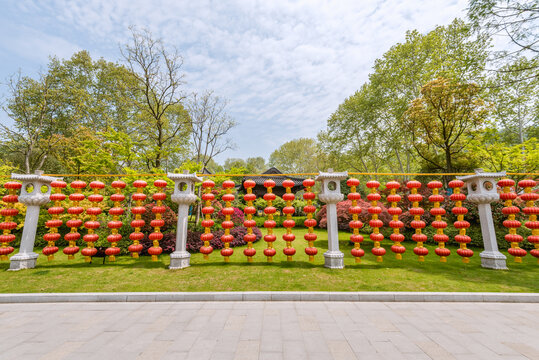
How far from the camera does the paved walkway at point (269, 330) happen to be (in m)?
2.65

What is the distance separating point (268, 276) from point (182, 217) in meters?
3.20

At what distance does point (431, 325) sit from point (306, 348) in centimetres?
231

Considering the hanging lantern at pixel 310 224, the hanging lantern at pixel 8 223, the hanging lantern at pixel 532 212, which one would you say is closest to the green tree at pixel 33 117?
the hanging lantern at pixel 8 223

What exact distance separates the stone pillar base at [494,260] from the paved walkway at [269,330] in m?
2.09

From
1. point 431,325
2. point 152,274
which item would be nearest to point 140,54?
point 152,274

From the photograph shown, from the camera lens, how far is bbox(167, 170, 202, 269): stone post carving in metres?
6.04

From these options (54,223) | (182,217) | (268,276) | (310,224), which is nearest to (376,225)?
(310,224)

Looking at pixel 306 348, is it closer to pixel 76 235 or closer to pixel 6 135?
pixel 76 235

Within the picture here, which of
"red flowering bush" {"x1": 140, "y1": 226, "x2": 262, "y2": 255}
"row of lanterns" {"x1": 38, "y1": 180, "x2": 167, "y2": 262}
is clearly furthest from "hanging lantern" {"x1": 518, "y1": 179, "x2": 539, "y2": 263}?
"row of lanterns" {"x1": 38, "y1": 180, "x2": 167, "y2": 262}

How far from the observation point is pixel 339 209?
11289mm

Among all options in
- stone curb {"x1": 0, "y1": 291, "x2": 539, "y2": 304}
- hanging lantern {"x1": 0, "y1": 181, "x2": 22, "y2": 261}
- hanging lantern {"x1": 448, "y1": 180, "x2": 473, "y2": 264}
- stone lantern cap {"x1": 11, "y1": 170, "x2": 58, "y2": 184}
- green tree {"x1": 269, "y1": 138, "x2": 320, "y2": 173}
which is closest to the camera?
stone curb {"x1": 0, "y1": 291, "x2": 539, "y2": 304}

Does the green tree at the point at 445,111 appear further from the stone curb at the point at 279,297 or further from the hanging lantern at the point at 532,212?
the stone curb at the point at 279,297

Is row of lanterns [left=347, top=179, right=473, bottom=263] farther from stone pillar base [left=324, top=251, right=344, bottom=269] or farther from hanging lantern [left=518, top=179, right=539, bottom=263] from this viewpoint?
hanging lantern [left=518, top=179, right=539, bottom=263]

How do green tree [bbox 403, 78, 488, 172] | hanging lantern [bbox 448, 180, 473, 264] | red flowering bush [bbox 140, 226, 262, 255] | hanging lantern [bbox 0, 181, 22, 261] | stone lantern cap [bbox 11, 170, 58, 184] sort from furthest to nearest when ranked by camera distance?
green tree [bbox 403, 78, 488, 172] < red flowering bush [bbox 140, 226, 262, 255] < hanging lantern [bbox 0, 181, 22, 261] < stone lantern cap [bbox 11, 170, 58, 184] < hanging lantern [bbox 448, 180, 473, 264]
